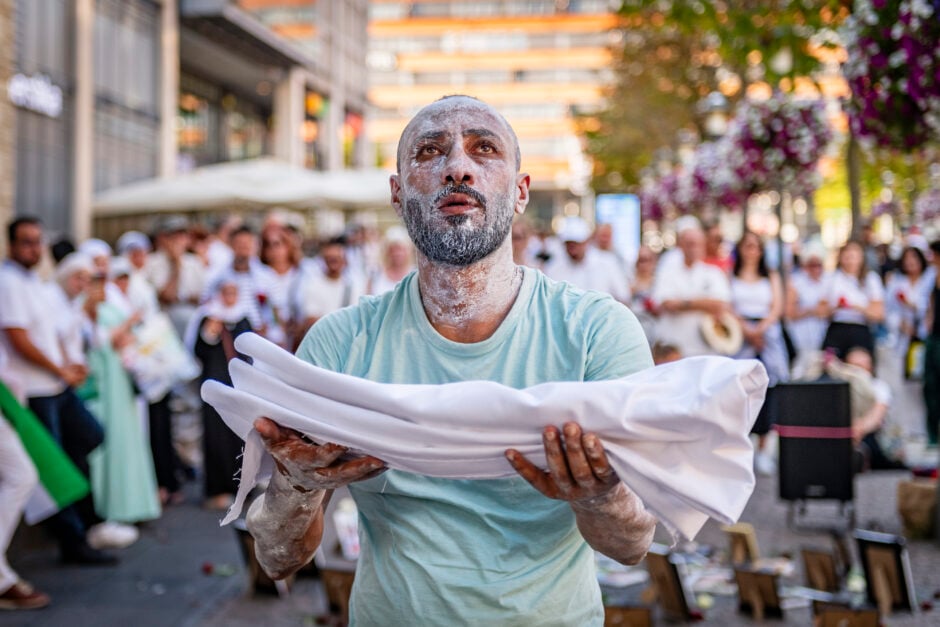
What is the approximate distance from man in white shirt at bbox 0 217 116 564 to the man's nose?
16.7 feet

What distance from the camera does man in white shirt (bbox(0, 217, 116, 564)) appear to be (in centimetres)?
680

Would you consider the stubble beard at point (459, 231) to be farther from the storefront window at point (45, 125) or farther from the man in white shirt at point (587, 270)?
the storefront window at point (45, 125)

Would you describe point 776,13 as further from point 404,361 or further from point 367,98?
point 367,98

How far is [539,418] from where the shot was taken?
1993 millimetres

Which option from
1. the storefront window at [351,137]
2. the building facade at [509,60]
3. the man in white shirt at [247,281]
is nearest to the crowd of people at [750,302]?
the man in white shirt at [247,281]

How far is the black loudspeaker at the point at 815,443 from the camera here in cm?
784

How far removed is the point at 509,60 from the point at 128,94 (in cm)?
9084

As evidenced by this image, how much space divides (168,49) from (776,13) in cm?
2073

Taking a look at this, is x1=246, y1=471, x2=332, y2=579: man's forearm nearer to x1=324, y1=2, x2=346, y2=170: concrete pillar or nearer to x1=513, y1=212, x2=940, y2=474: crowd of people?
x1=513, y1=212, x2=940, y2=474: crowd of people

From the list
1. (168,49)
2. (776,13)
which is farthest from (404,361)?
(168,49)

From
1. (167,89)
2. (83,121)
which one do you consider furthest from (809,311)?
(167,89)

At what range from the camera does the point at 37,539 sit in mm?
7531

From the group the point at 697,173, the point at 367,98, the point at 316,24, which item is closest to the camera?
the point at 697,173

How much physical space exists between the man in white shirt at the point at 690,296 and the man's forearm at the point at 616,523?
7533 mm
